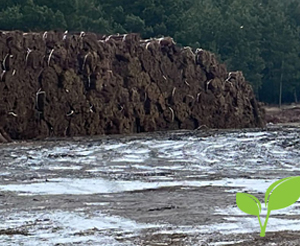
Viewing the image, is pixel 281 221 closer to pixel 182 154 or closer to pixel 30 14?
pixel 182 154

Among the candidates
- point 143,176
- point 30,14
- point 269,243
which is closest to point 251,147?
point 143,176

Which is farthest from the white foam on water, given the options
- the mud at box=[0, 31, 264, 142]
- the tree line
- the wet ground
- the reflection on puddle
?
the tree line

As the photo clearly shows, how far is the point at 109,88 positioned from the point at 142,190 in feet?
50.4

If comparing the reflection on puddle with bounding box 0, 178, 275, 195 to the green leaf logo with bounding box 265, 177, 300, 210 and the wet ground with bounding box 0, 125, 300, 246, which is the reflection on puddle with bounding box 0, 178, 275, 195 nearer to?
the wet ground with bounding box 0, 125, 300, 246

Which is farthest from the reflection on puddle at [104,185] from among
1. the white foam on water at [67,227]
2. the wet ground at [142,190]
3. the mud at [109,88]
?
the mud at [109,88]

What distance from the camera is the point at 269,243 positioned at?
8.14 meters

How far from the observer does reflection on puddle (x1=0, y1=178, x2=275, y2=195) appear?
1276cm

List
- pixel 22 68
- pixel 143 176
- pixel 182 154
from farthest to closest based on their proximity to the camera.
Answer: pixel 22 68, pixel 182 154, pixel 143 176

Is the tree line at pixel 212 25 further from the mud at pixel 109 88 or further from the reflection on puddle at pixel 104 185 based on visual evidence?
the reflection on puddle at pixel 104 185

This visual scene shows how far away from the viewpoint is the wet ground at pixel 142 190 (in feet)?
28.7

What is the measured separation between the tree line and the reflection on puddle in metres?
28.5

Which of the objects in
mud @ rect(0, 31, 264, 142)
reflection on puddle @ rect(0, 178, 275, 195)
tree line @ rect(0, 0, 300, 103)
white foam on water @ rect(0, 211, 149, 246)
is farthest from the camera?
tree line @ rect(0, 0, 300, 103)

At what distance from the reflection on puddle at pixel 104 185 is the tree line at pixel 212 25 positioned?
93.4ft

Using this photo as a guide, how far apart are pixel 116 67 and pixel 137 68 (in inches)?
37.0
